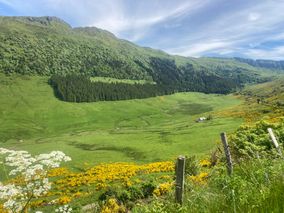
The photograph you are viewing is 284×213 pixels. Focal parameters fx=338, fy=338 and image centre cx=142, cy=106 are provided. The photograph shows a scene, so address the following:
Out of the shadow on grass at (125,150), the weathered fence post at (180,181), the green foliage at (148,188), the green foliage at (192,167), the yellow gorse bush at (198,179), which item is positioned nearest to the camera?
the weathered fence post at (180,181)

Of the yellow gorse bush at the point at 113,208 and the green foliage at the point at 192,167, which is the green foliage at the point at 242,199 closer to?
→ the yellow gorse bush at the point at 113,208

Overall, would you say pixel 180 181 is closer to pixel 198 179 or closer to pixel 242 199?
pixel 242 199

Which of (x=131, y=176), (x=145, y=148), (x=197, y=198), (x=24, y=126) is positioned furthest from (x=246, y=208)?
(x=24, y=126)

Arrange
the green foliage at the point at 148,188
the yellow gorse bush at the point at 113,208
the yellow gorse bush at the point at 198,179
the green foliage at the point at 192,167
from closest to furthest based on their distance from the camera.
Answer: the yellow gorse bush at the point at 198,179 → the yellow gorse bush at the point at 113,208 → the green foliage at the point at 148,188 → the green foliage at the point at 192,167

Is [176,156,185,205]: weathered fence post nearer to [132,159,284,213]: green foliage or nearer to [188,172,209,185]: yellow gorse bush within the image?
[132,159,284,213]: green foliage

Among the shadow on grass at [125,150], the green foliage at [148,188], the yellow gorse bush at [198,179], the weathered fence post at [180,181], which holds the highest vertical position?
the weathered fence post at [180,181]

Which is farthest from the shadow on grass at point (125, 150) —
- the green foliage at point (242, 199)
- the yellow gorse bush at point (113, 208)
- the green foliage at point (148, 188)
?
the green foliage at point (242, 199)

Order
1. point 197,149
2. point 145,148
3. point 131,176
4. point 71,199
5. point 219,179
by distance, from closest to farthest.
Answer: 1. point 219,179
2. point 71,199
3. point 131,176
4. point 197,149
5. point 145,148

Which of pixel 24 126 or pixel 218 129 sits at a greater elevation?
pixel 218 129

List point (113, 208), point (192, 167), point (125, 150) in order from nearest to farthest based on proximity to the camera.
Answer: point (113, 208) → point (192, 167) → point (125, 150)

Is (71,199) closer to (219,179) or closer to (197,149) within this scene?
(219,179)

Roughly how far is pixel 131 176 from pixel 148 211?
31.5 metres

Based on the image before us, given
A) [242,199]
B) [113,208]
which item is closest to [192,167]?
[113,208]

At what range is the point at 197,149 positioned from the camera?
205 feet
